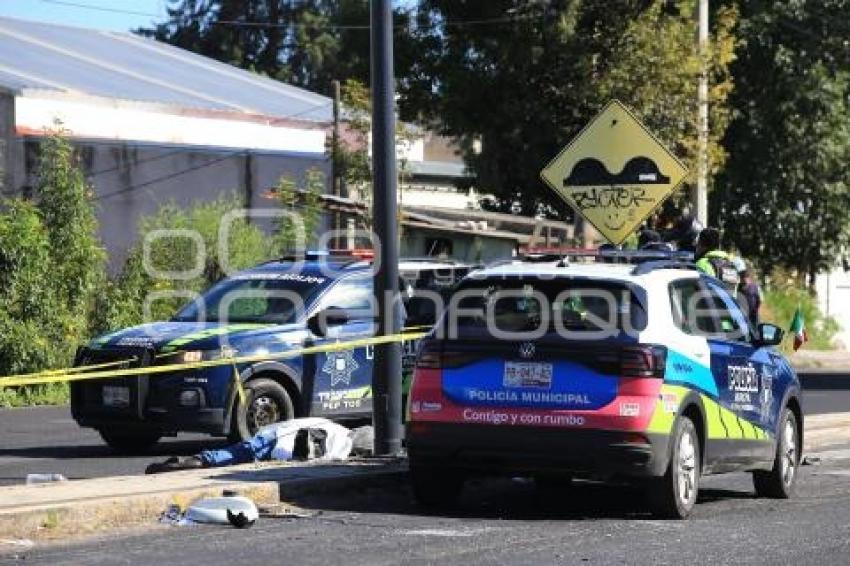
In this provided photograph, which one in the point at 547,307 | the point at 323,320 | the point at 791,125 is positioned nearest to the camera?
the point at 547,307

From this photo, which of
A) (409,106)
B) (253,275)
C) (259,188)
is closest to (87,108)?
(259,188)

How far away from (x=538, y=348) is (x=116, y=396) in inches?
214

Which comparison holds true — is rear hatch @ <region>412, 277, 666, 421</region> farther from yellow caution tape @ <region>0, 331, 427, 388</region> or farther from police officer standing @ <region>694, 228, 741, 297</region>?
police officer standing @ <region>694, 228, 741, 297</region>

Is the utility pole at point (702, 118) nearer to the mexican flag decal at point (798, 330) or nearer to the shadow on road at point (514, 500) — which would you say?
the mexican flag decal at point (798, 330)

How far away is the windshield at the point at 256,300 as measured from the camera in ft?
51.2

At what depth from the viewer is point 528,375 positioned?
35.5ft

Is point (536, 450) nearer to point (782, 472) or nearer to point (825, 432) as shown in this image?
point (782, 472)

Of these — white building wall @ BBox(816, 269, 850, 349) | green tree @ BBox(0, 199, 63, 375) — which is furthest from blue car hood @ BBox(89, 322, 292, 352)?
white building wall @ BBox(816, 269, 850, 349)

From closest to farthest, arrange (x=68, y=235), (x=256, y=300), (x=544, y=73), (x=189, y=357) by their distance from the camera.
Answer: (x=189, y=357)
(x=256, y=300)
(x=68, y=235)
(x=544, y=73)

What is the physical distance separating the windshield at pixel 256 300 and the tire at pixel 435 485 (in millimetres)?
4320

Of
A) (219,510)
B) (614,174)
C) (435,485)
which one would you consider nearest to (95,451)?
(435,485)

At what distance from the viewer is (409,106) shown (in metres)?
34.2

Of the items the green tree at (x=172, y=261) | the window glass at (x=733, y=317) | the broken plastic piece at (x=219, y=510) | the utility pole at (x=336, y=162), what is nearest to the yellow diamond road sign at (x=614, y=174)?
the window glass at (x=733, y=317)

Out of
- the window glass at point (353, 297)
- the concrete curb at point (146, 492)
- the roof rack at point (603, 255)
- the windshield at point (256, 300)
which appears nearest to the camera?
the concrete curb at point (146, 492)
